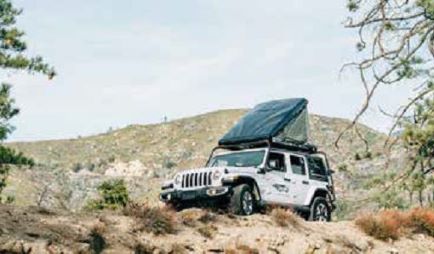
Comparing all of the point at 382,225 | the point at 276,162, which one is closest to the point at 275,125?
the point at 276,162

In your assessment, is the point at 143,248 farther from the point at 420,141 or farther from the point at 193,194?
the point at 420,141

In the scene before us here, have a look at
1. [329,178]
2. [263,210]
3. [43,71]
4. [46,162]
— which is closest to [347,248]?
[263,210]

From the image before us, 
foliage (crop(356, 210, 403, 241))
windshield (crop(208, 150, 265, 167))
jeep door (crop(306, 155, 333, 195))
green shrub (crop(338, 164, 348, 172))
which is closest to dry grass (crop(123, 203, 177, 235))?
windshield (crop(208, 150, 265, 167))

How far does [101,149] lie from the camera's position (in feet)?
500

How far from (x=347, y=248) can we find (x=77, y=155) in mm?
131638

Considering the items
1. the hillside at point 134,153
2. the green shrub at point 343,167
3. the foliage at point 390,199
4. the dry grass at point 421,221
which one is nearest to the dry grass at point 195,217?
the green shrub at point 343,167

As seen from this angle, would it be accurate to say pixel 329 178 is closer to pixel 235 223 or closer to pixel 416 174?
pixel 416 174

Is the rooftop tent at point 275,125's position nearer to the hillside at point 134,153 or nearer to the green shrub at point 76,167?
the hillside at point 134,153

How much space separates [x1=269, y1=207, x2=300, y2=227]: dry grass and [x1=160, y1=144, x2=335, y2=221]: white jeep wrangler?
2.39 feet

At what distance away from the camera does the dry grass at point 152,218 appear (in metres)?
13.9

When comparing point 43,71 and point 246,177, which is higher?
point 43,71

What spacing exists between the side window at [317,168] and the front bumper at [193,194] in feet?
13.7

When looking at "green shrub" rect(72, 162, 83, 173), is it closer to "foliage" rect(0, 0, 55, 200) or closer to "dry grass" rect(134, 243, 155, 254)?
"foliage" rect(0, 0, 55, 200)

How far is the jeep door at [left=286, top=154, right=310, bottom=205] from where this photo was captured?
19453 mm
